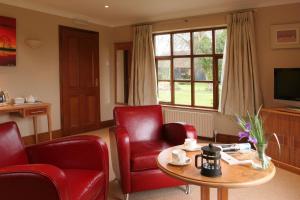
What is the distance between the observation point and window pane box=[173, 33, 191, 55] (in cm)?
544

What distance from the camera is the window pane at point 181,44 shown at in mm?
5441

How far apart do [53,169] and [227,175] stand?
1.11 meters

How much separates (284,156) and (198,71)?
240 centimetres

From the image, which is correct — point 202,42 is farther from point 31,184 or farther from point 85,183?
point 31,184

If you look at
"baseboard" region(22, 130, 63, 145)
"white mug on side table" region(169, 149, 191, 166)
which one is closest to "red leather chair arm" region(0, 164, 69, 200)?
"white mug on side table" region(169, 149, 191, 166)

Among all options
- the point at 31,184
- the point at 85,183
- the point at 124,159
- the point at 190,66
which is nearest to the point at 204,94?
the point at 190,66

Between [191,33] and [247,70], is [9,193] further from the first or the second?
[191,33]

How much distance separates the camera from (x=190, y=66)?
543 centimetres

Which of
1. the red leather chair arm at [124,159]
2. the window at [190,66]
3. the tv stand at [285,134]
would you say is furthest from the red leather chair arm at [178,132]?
the window at [190,66]

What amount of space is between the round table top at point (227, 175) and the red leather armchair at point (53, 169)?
1.93ft

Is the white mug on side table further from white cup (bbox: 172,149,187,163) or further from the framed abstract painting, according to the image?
the framed abstract painting

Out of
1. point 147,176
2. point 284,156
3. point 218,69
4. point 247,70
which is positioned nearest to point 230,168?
point 147,176

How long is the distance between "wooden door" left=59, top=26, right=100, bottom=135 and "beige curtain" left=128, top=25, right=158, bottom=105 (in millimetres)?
921

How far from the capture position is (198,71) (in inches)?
210
